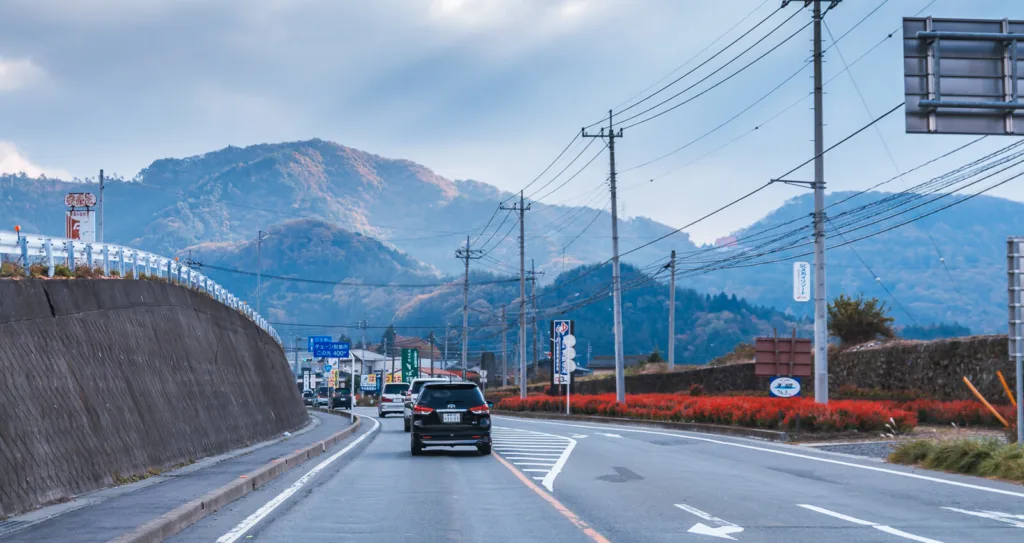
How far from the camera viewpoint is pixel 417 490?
1545 cm

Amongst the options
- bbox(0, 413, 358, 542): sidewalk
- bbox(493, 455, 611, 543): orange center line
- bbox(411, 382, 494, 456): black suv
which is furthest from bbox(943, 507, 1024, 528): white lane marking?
bbox(411, 382, 494, 456): black suv

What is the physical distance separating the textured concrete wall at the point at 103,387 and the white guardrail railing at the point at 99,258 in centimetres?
101

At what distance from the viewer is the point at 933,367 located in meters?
39.2

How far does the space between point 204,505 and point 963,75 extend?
1447 cm

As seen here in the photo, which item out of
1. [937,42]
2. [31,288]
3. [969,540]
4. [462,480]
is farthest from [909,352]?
[31,288]

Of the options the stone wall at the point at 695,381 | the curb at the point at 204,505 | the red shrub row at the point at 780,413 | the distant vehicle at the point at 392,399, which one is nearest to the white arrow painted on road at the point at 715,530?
the curb at the point at 204,505

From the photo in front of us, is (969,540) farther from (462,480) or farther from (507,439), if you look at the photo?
(507,439)

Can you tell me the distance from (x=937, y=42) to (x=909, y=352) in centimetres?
2699

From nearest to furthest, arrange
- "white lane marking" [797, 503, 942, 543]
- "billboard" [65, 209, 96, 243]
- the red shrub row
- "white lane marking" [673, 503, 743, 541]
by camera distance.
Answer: "white lane marking" [797, 503, 942, 543] < "white lane marking" [673, 503, 743, 541] < the red shrub row < "billboard" [65, 209, 96, 243]

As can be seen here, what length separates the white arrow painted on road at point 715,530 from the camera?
34.9ft

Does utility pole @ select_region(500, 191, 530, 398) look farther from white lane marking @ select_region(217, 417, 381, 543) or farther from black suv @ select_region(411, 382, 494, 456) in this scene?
white lane marking @ select_region(217, 417, 381, 543)

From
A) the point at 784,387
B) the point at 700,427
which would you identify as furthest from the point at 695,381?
the point at 784,387

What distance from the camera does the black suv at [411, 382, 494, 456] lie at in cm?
2327

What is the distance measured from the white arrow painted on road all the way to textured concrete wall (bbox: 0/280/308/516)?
7.80 metres
